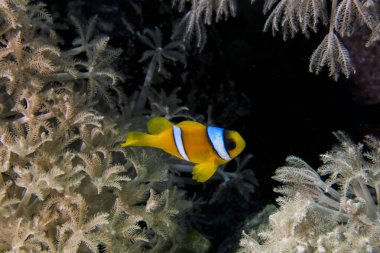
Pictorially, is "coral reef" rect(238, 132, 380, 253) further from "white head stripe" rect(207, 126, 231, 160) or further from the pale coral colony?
"white head stripe" rect(207, 126, 231, 160)

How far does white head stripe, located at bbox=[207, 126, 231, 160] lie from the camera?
2895mm

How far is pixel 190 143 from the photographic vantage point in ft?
9.71

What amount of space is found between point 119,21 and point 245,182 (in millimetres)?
2361

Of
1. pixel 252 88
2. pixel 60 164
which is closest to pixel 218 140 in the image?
pixel 60 164

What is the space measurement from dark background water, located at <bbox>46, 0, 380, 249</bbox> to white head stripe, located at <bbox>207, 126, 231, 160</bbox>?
164 cm

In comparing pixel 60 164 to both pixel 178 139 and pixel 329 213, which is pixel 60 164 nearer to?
pixel 178 139

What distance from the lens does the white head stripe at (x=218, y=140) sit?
9.50 feet

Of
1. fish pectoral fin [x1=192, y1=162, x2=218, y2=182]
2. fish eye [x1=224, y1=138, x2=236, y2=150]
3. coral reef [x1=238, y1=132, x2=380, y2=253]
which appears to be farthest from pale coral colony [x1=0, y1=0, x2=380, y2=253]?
fish eye [x1=224, y1=138, x2=236, y2=150]

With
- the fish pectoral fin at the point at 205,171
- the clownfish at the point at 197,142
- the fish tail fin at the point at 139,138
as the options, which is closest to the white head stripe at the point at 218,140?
the clownfish at the point at 197,142

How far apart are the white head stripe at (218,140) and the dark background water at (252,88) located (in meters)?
1.64

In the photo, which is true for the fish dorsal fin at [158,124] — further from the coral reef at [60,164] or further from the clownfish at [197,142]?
the coral reef at [60,164]

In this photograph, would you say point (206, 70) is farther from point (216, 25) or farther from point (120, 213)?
point (120, 213)

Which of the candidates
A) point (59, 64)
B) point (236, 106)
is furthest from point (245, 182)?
point (59, 64)

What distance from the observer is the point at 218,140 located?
290 centimetres
